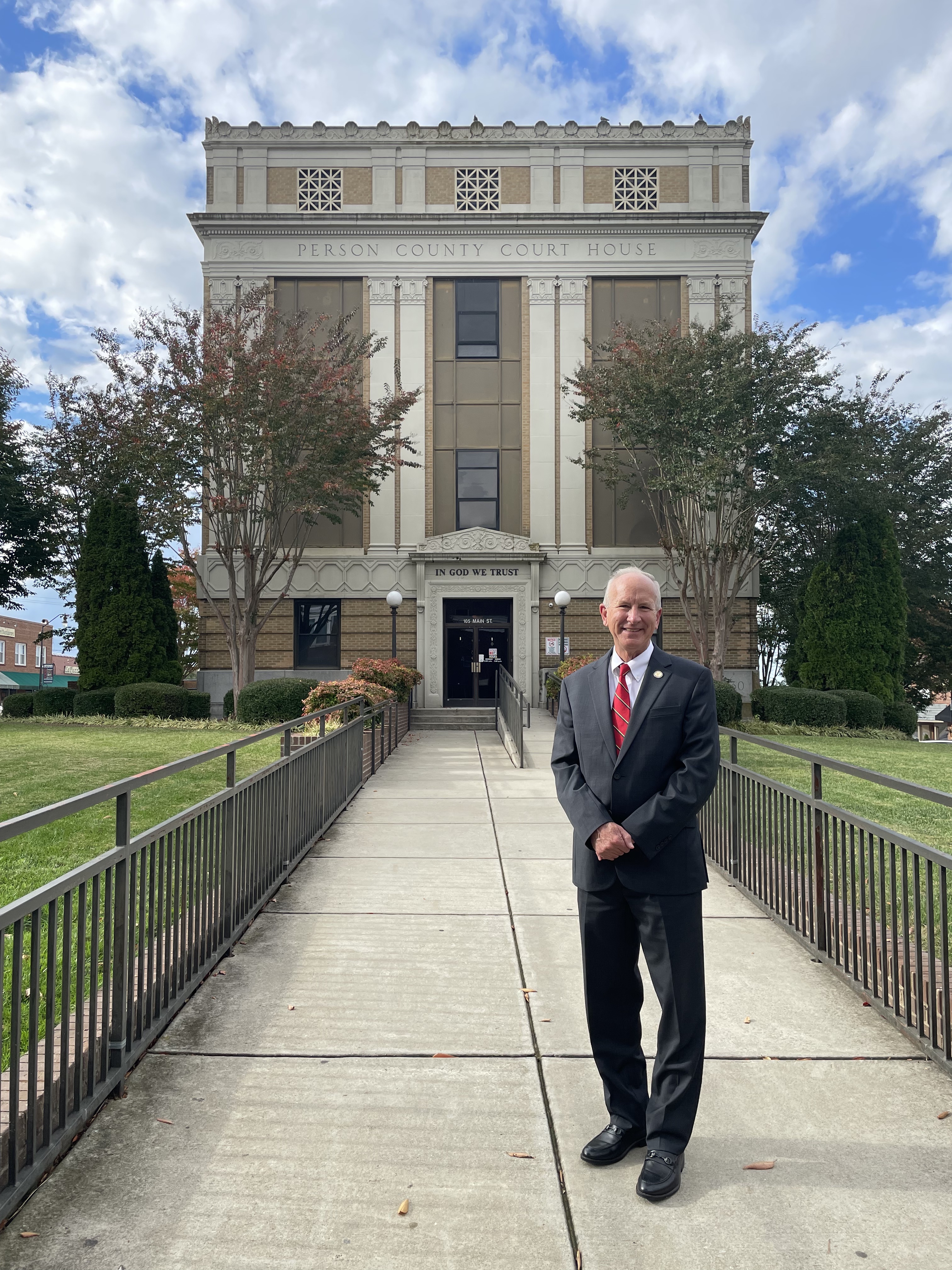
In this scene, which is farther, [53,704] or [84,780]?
[53,704]

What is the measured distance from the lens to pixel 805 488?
24.2m

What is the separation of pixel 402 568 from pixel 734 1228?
24235mm

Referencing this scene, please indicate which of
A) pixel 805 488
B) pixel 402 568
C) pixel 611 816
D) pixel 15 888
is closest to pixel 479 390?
pixel 402 568

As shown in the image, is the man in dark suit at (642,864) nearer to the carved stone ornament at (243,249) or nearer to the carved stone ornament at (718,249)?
the carved stone ornament at (718,249)

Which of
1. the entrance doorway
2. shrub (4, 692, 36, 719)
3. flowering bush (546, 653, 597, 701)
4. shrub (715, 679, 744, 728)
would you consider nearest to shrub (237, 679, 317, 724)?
flowering bush (546, 653, 597, 701)

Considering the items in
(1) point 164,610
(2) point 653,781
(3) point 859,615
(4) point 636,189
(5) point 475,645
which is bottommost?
(2) point 653,781

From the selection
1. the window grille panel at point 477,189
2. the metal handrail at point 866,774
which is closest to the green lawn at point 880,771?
the metal handrail at point 866,774

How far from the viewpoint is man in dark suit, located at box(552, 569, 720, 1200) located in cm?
279

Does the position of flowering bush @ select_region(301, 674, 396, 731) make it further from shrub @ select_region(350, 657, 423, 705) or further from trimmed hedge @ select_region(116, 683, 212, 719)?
trimmed hedge @ select_region(116, 683, 212, 719)

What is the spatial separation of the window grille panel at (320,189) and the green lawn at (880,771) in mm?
21164

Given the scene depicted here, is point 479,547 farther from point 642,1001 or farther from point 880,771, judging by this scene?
point 642,1001

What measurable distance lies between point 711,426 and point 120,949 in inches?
842

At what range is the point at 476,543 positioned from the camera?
85.3ft

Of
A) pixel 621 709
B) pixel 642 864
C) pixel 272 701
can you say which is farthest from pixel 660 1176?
pixel 272 701
